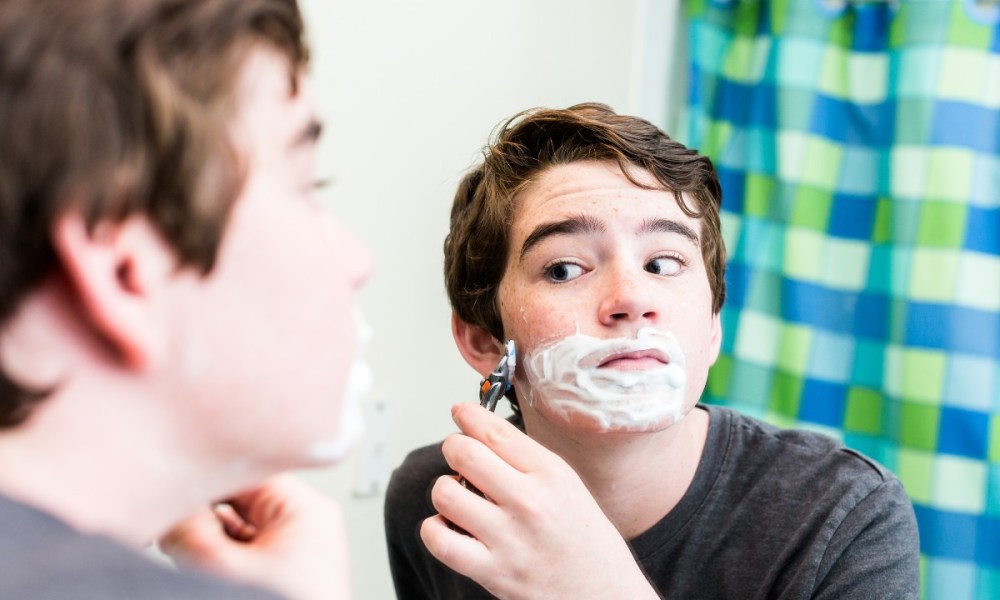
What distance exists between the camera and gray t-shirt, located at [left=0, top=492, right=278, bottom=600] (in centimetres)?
40

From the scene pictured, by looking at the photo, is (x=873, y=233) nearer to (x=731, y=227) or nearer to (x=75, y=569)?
(x=731, y=227)

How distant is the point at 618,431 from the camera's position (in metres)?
0.93

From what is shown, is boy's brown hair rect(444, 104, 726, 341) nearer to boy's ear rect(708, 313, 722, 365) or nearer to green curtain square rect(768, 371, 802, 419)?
boy's ear rect(708, 313, 722, 365)

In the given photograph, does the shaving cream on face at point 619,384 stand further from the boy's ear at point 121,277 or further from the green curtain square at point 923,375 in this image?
the green curtain square at point 923,375

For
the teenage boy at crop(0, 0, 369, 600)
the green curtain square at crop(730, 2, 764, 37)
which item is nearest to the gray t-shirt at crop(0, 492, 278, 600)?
the teenage boy at crop(0, 0, 369, 600)

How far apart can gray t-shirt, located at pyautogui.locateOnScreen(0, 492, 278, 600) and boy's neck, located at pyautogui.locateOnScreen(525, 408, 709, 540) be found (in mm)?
633

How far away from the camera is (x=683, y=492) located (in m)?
1.07

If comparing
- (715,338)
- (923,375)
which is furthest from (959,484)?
(715,338)

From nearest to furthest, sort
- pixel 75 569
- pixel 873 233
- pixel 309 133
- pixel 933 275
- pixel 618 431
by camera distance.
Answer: pixel 75 569 → pixel 309 133 → pixel 618 431 → pixel 933 275 → pixel 873 233

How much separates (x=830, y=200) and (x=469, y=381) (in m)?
0.74

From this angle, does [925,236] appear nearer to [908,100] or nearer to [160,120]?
[908,100]

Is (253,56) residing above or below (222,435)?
above

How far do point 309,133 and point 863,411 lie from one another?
1.35m

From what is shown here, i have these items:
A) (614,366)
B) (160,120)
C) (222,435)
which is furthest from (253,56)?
(614,366)
